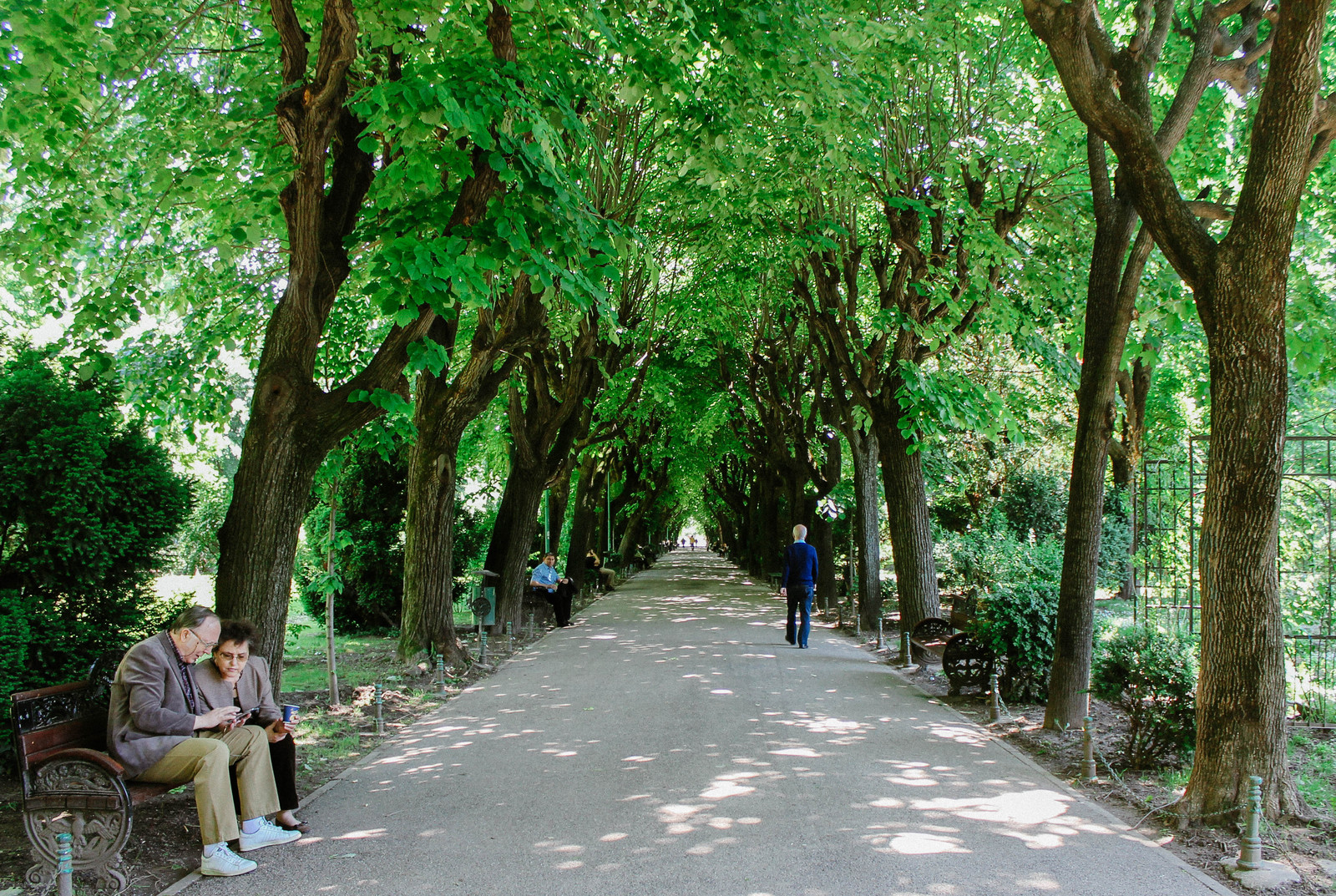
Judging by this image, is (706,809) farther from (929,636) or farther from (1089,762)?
(929,636)

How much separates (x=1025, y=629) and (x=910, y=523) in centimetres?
373


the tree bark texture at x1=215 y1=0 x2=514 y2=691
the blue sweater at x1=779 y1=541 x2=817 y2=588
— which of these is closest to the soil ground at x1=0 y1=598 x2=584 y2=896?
the tree bark texture at x1=215 y1=0 x2=514 y2=691

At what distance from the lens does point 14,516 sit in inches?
256

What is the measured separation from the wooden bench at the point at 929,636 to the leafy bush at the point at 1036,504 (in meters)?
9.47

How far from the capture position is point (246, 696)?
592 centimetres

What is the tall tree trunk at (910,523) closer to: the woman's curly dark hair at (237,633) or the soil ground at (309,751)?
the soil ground at (309,751)

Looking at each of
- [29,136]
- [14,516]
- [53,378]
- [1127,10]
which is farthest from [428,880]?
[1127,10]

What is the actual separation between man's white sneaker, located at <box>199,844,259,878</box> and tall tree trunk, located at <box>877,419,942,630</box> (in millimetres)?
9876

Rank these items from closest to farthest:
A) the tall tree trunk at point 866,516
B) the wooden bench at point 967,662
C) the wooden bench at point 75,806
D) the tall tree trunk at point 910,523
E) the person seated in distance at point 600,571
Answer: the wooden bench at point 75,806 < the wooden bench at point 967,662 < the tall tree trunk at point 910,523 < the tall tree trunk at point 866,516 < the person seated in distance at point 600,571

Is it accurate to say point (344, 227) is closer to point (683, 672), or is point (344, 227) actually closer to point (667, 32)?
point (667, 32)

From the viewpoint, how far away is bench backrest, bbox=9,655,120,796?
16.0 ft

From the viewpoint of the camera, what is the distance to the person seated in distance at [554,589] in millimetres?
18250

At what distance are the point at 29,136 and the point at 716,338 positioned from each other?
18689 millimetres

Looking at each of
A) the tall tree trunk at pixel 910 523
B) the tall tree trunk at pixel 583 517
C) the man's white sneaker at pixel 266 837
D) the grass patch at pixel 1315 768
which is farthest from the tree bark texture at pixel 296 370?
the tall tree trunk at pixel 583 517
